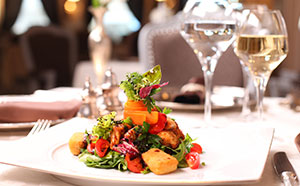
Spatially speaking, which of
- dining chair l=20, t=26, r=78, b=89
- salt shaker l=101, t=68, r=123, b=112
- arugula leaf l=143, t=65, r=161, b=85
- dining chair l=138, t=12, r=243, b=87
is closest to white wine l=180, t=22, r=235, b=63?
salt shaker l=101, t=68, r=123, b=112

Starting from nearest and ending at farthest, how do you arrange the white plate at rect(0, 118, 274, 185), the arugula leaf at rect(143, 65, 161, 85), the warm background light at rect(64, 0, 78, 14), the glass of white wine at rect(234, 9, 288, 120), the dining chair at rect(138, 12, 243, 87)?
the white plate at rect(0, 118, 274, 185)
the arugula leaf at rect(143, 65, 161, 85)
the glass of white wine at rect(234, 9, 288, 120)
the dining chair at rect(138, 12, 243, 87)
the warm background light at rect(64, 0, 78, 14)

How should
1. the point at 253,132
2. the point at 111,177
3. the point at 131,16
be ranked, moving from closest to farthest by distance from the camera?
the point at 111,177 → the point at 253,132 → the point at 131,16

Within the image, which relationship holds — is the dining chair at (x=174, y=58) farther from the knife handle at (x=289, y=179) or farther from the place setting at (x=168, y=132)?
the knife handle at (x=289, y=179)

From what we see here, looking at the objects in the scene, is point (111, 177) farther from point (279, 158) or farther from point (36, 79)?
point (36, 79)

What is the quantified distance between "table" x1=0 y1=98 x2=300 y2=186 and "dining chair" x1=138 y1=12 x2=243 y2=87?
109 centimetres

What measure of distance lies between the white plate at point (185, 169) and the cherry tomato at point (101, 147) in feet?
0.13

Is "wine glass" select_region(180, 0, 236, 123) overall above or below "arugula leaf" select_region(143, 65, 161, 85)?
above

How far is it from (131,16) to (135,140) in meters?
8.71

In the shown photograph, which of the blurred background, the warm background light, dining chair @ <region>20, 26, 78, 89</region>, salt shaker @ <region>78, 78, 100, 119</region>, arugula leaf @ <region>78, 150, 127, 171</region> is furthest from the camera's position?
the warm background light

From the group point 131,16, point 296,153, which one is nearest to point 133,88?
point 296,153

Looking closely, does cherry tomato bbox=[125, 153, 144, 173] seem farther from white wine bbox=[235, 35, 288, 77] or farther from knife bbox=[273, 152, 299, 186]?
white wine bbox=[235, 35, 288, 77]

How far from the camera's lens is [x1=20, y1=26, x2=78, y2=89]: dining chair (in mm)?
4787

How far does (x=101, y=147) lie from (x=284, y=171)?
1.14 ft

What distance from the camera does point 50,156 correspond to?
83cm
